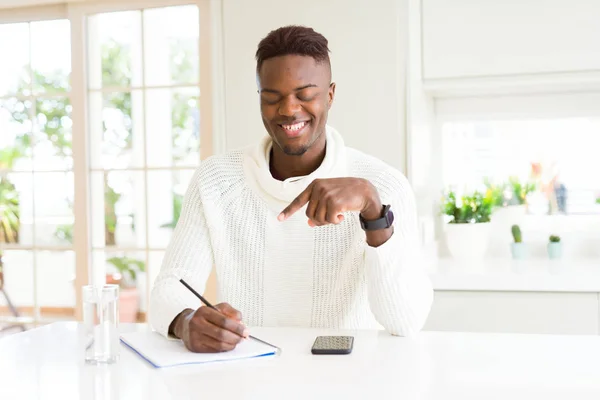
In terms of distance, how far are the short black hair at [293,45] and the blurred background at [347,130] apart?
1113 mm

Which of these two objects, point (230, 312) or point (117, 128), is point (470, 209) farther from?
point (230, 312)

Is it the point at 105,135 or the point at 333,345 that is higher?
the point at 105,135

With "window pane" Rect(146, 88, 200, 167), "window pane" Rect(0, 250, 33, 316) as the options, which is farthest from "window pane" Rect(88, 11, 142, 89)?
"window pane" Rect(0, 250, 33, 316)

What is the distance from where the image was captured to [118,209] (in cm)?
342

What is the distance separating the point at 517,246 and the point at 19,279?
97.0 inches

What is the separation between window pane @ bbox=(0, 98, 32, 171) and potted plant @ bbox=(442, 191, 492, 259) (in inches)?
82.6

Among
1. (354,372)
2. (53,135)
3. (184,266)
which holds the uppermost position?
(53,135)

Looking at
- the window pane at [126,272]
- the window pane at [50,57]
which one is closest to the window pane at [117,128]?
the window pane at [50,57]

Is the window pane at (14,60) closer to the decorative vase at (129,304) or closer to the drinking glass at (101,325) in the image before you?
the decorative vase at (129,304)

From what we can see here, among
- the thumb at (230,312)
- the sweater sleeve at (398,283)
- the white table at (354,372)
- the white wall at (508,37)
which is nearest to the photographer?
the white table at (354,372)

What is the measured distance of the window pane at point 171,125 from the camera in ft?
11.0

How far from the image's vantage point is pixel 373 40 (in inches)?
111

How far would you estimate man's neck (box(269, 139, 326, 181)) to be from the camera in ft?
6.00

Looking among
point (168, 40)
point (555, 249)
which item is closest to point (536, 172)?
point (555, 249)
